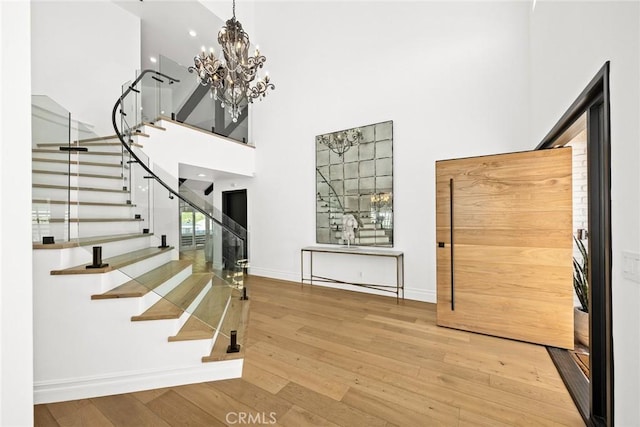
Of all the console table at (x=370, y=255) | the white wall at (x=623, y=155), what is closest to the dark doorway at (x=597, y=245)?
the white wall at (x=623, y=155)

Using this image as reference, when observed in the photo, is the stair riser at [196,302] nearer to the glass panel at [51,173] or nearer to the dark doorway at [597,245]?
the glass panel at [51,173]

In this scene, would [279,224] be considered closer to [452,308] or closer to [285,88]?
[285,88]

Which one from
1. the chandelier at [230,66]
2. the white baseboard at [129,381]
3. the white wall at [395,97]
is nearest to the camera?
the white baseboard at [129,381]

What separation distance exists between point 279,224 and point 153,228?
301 cm

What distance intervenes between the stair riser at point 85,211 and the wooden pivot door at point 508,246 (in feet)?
11.9

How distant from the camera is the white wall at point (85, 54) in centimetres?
428

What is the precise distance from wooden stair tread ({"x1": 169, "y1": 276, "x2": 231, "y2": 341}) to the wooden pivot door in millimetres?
2401

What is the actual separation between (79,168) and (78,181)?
168 mm

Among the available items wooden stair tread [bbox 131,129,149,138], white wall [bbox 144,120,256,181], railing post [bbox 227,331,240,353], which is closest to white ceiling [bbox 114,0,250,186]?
white wall [bbox 144,120,256,181]

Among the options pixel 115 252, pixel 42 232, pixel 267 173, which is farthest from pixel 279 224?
pixel 42 232

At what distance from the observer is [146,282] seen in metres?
2.25

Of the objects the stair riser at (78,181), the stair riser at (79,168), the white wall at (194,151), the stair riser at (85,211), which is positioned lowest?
the stair riser at (85,211)

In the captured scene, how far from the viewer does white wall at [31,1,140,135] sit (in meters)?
4.28

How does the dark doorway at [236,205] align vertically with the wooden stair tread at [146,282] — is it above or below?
above
